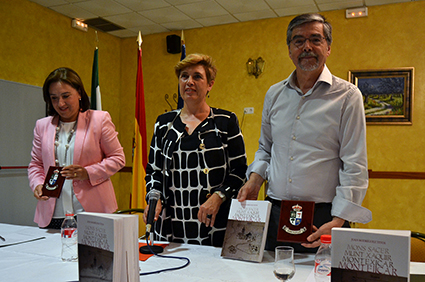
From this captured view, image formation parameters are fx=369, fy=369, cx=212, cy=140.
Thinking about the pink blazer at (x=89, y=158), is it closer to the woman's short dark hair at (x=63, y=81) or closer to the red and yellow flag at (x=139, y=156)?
the woman's short dark hair at (x=63, y=81)

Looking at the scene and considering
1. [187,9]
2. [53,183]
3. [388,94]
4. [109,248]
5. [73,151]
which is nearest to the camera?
[109,248]

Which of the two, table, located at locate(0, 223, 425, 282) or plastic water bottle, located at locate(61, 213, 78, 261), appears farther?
plastic water bottle, located at locate(61, 213, 78, 261)

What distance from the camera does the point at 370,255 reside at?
93 centimetres

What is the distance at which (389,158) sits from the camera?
4871mm

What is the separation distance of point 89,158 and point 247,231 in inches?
50.0

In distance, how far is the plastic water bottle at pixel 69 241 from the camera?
1582 millimetres

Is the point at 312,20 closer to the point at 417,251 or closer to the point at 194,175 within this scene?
the point at 194,175

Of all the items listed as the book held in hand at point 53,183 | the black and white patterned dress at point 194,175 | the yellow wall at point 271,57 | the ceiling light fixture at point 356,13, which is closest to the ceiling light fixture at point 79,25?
the yellow wall at point 271,57

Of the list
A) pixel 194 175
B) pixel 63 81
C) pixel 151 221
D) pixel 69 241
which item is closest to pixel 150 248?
pixel 151 221

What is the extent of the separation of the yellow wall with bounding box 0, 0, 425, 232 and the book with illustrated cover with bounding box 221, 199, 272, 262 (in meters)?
3.55

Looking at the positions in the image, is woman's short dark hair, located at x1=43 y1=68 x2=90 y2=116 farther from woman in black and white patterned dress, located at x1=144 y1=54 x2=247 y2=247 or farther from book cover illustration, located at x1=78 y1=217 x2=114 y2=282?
book cover illustration, located at x1=78 y1=217 x2=114 y2=282

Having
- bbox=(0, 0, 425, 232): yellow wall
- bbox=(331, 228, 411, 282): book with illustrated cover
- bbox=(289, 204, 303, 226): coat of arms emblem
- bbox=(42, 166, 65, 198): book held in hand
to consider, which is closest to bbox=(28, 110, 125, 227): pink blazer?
bbox=(42, 166, 65, 198): book held in hand

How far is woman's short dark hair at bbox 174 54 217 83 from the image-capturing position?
6.71 feet

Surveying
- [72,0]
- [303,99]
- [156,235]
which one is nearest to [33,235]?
[156,235]
